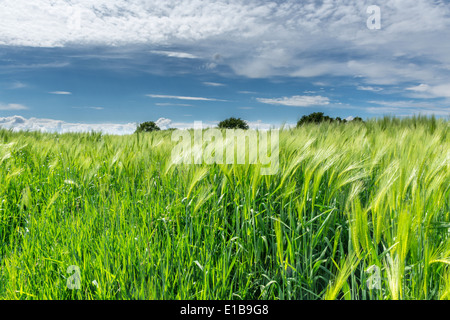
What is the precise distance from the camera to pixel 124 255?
1.22 meters

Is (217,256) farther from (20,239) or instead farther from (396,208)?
(20,239)

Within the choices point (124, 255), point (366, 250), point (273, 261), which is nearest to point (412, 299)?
point (366, 250)

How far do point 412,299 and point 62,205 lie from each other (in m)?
2.05

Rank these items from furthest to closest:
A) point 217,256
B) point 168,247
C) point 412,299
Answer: point 217,256 → point 168,247 → point 412,299

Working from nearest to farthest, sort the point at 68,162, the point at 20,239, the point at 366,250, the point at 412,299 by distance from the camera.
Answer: the point at 412,299, the point at 366,250, the point at 20,239, the point at 68,162

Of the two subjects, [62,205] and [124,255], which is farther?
[62,205]

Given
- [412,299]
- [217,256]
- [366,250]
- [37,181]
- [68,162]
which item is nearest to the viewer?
[412,299]

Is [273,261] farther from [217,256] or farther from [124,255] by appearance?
[124,255]

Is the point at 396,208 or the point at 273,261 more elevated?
the point at 396,208

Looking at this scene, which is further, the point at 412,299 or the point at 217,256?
the point at 217,256
